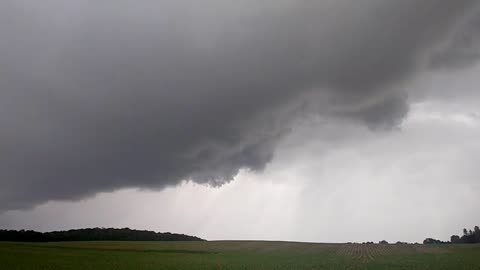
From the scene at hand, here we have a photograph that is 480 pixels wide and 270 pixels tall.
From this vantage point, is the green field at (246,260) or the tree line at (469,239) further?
the tree line at (469,239)

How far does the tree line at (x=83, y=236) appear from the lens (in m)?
163

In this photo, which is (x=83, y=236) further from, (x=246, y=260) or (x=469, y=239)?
(x=469, y=239)

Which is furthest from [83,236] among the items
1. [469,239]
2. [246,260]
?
[469,239]

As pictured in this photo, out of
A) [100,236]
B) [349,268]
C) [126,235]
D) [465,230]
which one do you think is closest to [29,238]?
[100,236]

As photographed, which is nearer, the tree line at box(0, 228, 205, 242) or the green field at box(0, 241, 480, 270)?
the green field at box(0, 241, 480, 270)

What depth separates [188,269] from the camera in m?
49.6

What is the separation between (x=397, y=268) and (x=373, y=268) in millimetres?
2715

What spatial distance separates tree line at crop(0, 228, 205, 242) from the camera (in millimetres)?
162625

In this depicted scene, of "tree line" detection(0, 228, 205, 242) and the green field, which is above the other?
"tree line" detection(0, 228, 205, 242)

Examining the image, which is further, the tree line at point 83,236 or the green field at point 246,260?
the tree line at point 83,236

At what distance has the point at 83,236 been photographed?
17450cm

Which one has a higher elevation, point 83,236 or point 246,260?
point 83,236

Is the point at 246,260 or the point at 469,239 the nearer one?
the point at 246,260

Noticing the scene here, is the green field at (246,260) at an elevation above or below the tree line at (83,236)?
below
